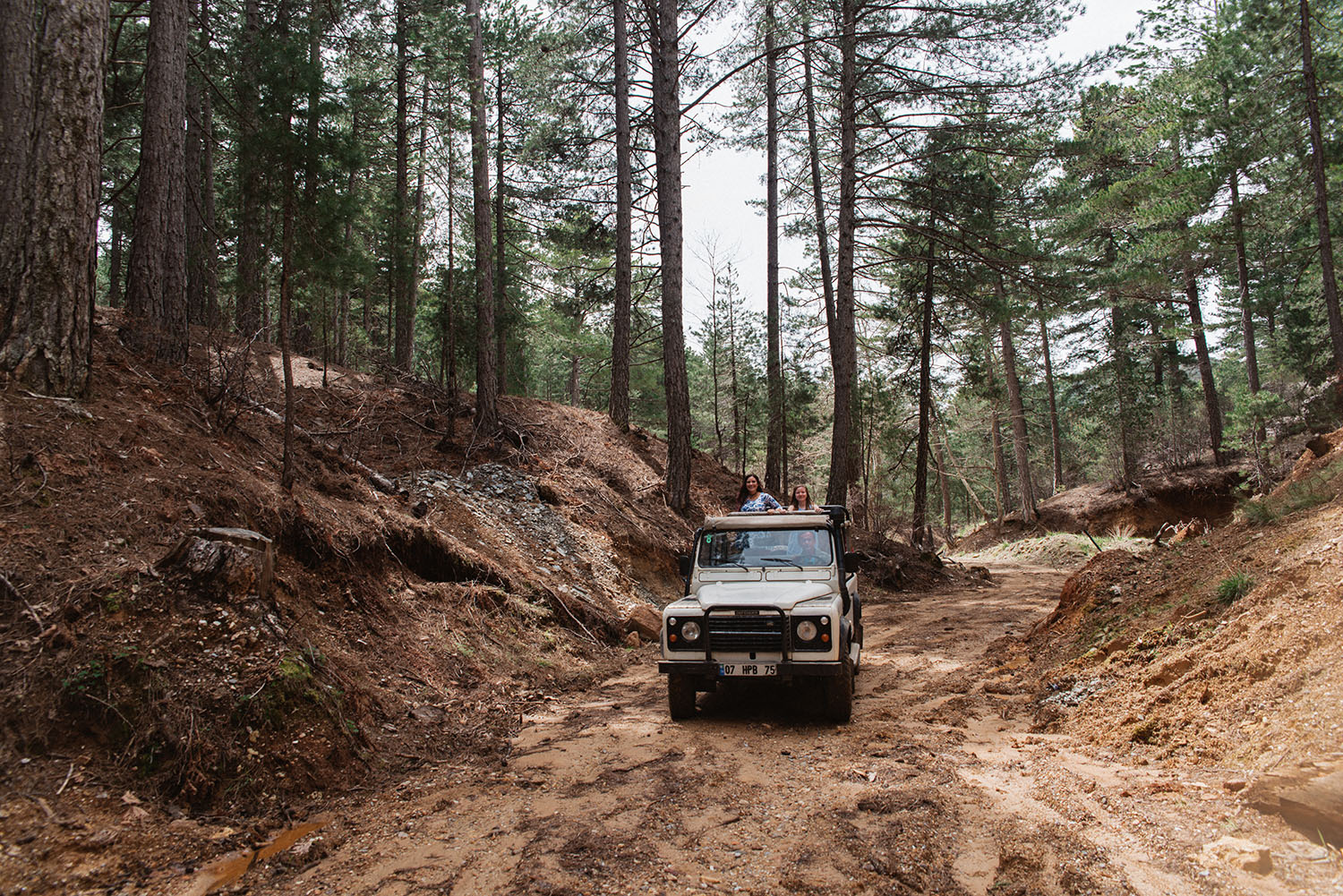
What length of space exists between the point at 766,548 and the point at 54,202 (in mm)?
7312

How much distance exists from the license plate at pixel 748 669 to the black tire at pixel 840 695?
55 centimetres

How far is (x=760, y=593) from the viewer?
6.55 m

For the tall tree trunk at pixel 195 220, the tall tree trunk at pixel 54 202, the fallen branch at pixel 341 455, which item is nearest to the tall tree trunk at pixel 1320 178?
the fallen branch at pixel 341 455

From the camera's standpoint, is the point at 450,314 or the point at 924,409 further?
the point at 924,409

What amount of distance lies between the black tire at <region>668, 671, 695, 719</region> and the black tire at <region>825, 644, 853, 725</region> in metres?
1.24

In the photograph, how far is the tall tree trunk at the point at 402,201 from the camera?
16.3 m

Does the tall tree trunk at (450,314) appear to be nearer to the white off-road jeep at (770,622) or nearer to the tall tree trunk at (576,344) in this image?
the tall tree trunk at (576,344)

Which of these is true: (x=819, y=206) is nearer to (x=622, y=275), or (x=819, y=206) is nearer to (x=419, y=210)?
(x=622, y=275)

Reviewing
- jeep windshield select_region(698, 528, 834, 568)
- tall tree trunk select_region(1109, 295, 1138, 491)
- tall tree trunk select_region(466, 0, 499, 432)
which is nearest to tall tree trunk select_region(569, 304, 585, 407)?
tall tree trunk select_region(466, 0, 499, 432)

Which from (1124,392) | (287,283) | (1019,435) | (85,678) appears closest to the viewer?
(85,678)

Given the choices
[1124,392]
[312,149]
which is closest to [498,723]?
[312,149]

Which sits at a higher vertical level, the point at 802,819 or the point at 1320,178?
the point at 1320,178

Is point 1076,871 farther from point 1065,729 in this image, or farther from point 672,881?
point 1065,729

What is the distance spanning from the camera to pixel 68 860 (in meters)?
3.21
